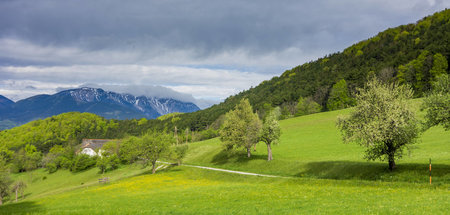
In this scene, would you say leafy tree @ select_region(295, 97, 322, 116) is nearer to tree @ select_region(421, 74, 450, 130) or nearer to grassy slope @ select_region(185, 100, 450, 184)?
grassy slope @ select_region(185, 100, 450, 184)

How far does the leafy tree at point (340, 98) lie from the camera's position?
130000mm

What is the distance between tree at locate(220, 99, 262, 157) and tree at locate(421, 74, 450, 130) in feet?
122

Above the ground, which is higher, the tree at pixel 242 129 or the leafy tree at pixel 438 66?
the leafy tree at pixel 438 66

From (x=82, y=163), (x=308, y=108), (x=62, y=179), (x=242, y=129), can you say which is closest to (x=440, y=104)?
(x=242, y=129)

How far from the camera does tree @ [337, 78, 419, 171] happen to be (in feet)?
99.5

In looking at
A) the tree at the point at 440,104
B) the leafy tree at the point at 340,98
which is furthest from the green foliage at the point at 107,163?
the leafy tree at the point at 340,98

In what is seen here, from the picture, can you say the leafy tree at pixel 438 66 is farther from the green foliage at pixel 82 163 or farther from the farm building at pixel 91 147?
the farm building at pixel 91 147

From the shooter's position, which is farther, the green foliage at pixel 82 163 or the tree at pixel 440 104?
the green foliage at pixel 82 163

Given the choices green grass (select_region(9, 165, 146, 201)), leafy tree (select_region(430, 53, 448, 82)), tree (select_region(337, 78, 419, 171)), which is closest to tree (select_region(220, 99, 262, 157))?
tree (select_region(337, 78, 419, 171))

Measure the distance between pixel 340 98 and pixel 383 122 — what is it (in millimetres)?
110284

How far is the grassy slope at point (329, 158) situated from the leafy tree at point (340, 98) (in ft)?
107

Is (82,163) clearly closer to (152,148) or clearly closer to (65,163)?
(65,163)

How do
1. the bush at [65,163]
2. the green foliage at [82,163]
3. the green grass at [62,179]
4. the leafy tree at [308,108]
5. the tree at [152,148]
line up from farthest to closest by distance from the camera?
the leafy tree at [308,108]
the bush at [65,163]
the green foliage at [82,163]
the green grass at [62,179]
the tree at [152,148]

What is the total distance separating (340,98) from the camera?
434ft
